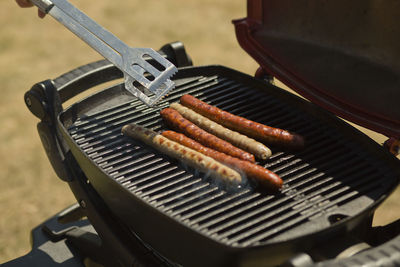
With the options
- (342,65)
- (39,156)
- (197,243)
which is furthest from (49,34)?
(197,243)

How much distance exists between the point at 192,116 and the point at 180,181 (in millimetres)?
463

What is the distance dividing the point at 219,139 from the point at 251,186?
0.33 m

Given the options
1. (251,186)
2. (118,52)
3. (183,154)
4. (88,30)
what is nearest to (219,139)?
(183,154)

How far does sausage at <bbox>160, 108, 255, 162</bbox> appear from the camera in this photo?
7.87 feet

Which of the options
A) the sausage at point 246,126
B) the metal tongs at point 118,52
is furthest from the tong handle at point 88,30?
the sausage at point 246,126

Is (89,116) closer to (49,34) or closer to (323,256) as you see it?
(323,256)

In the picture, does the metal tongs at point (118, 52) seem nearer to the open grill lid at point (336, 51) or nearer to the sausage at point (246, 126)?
the sausage at point (246, 126)

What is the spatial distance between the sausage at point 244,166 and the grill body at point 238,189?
2.5 inches

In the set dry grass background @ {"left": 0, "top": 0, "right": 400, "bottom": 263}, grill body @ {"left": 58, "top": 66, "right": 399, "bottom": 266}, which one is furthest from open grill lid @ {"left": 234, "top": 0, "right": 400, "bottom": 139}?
dry grass background @ {"left": 0, "top": 0, "right": 400, "bottom": 263}

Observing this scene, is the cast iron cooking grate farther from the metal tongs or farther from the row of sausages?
the metal tongs

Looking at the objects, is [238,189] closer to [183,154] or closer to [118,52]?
[183,154]

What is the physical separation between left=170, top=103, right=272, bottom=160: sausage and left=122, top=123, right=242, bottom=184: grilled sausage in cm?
21

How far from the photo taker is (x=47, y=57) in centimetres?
685

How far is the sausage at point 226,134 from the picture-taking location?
2.40 meters
